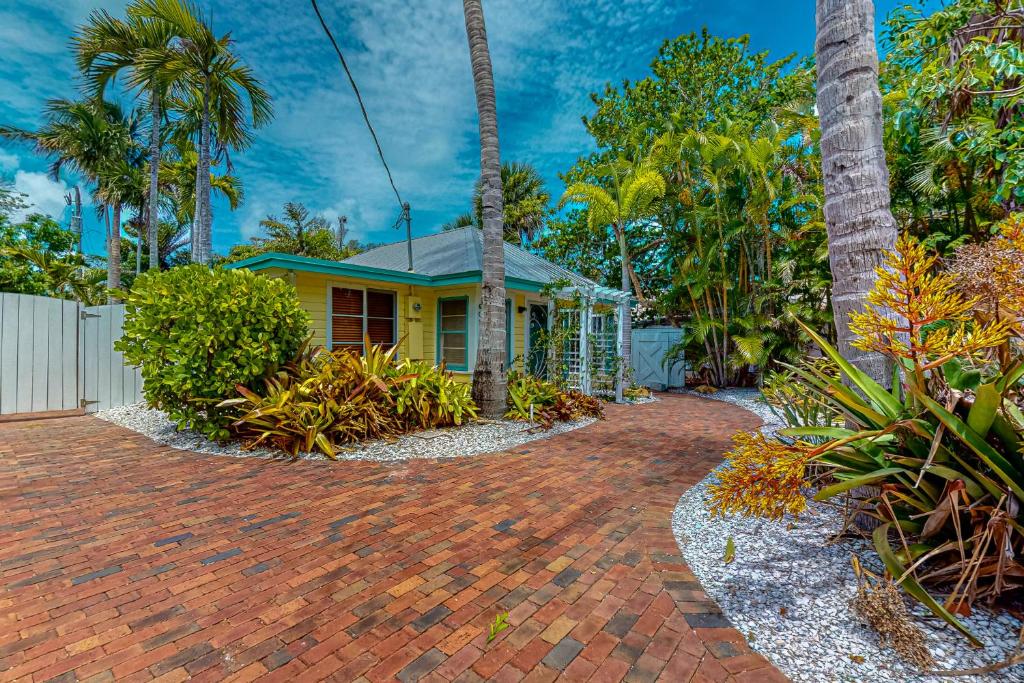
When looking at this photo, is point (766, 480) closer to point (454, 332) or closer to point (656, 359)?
point (454, 332)

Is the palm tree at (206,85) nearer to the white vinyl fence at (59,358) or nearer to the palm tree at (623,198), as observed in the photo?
the white vinyl fence at (59,358)

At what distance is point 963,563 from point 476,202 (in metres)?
23.0

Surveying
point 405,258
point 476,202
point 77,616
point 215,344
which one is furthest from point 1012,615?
point 476,202

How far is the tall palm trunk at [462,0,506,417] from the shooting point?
6.66 metres

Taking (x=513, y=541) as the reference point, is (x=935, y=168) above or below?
above

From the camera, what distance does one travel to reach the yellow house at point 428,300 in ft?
28.6

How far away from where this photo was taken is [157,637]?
2053 millimetres

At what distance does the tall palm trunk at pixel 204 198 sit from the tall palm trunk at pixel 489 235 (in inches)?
308

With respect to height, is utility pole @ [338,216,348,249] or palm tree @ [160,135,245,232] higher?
utility pole @ [338,216,348,249]

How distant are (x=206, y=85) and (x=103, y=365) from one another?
711 centimetres

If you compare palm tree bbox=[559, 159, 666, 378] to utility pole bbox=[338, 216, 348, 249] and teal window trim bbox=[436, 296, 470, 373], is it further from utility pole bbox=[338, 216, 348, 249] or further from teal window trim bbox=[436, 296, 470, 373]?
utility pole bbox=[338, 216, 348, 249]

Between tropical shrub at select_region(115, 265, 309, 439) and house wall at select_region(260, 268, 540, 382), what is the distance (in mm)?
2964

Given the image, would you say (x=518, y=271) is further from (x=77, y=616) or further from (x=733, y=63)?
(x=733, y=63)

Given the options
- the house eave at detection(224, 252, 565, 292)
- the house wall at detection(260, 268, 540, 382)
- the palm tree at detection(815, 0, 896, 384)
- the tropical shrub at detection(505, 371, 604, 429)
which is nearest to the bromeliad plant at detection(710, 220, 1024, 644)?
the palm tree at detection(815, 0, 896, 384)
